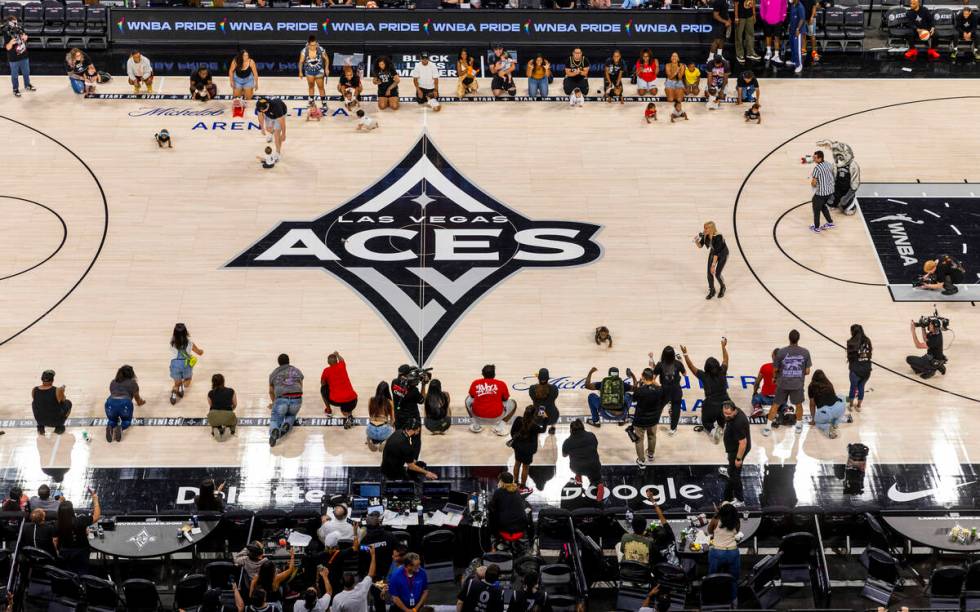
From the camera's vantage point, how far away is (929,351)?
25625 millimetres

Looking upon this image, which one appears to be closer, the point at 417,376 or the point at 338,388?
the point at 417,376

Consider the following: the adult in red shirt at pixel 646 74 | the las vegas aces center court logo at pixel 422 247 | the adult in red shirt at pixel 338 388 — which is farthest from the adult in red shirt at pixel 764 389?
the adult in red shirt at pixel 646 74

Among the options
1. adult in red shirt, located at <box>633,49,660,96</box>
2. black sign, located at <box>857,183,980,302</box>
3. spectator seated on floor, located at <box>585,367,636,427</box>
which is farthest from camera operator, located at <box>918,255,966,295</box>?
adult in red shirt, located at <box>633,49,660,96</box>

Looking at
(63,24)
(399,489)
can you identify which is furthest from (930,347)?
(63,24)

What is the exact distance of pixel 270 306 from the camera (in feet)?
90.5

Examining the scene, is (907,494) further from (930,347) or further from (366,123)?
(366,123)

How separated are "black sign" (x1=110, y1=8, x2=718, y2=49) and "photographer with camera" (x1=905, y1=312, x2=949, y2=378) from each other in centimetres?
1427

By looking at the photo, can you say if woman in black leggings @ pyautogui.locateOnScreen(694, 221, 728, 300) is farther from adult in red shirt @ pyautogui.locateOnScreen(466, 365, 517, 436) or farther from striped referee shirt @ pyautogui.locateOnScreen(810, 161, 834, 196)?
adult in red shirt @ pyautogui.locateOnScreen(466, 365, 517, 436)

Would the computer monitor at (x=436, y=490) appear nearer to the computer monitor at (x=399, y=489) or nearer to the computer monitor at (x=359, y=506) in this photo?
the computer monitor at (x=399, y=489)

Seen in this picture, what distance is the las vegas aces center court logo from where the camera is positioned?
91.2ft

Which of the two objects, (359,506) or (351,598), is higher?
(359,506)

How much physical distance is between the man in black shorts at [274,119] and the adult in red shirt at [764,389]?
1306 cm

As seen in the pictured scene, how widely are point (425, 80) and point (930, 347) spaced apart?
592 inches

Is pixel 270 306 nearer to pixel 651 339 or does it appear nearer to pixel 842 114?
pixel 651 339
